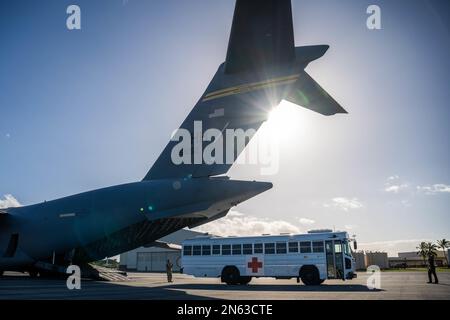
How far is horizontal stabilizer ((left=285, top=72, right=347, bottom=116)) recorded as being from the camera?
596 inches

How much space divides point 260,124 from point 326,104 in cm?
275

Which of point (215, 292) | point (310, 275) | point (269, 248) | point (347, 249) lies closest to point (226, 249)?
point (269, 248)

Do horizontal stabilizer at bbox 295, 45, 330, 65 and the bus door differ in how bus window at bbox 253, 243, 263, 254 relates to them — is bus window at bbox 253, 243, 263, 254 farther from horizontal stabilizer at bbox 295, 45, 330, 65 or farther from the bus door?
horizontal stabilizer at bbox 295, 45, 330, 65

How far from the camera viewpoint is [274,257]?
794 inches

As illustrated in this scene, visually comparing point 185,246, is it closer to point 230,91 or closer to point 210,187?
point 210,187

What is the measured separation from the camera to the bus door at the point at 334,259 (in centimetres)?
1881

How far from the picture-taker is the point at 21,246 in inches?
842

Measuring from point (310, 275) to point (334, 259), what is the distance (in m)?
1.43

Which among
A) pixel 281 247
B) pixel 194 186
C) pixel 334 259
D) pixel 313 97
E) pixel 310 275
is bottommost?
pixel 310 275

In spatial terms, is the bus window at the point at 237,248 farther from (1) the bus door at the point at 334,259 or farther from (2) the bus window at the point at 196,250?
(1) the bus door at the point at 334,259

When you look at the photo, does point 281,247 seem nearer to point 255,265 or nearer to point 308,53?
point 255,265

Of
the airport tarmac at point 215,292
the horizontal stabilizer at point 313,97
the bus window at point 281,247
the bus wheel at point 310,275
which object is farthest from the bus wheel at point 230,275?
the horizontal stabilizer at point 313,97
